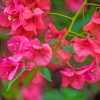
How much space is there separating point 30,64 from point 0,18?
9.4 inches

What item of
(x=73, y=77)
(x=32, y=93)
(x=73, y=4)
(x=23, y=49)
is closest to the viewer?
(x=23, y=49)

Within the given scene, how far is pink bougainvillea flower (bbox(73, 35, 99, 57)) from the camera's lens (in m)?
1.79

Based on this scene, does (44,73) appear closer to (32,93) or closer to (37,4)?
(37,4)

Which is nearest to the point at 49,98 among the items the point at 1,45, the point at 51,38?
the point at 1,45

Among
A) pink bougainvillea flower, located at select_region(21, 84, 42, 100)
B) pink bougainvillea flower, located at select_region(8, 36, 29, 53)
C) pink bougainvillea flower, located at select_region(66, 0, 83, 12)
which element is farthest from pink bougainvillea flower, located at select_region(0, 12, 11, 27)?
pink bougainvillea flower, located at select_region(21, 84, 42, 100)

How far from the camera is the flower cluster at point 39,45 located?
1.77m

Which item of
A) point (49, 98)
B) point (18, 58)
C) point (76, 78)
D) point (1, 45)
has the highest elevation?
point (18, 58)

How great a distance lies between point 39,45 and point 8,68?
161mm

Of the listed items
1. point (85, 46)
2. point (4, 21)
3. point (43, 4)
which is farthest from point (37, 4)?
point (85, 46)

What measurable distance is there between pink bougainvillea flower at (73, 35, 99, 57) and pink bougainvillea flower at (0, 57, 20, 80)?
206 mm

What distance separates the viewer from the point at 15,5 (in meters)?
1.88

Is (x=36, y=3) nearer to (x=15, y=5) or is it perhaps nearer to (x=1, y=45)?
(x=15, y=5)

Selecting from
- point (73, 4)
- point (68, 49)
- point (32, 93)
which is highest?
point (68, 49)

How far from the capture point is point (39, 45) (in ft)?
5.88
